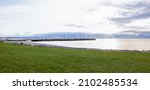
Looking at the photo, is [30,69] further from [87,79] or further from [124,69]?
[124,69]

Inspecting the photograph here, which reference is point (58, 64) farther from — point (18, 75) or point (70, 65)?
point (18, 75)

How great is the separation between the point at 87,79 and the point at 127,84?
5.02ft

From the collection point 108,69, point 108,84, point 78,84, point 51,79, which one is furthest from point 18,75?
point 108,69

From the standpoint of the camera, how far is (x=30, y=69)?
15.0 metres

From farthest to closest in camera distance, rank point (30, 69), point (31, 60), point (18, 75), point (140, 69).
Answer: point (31, 60) → point (140, 69) → point (30, 69) → point (18, 75)

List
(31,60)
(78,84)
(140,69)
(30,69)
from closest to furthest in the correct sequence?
(78,84) < (30,69) < (140,69) < (31,60)

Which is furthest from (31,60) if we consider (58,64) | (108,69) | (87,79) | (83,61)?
(87,79)

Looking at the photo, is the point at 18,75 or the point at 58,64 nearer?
the point at 18,75

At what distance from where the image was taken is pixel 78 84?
11.9 m

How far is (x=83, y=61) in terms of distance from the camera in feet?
59.3

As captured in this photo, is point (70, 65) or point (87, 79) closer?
point (87, 79)

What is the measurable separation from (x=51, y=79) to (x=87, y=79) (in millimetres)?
1381

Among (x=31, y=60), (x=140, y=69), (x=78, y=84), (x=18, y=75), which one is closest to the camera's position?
(x=78, y=84)

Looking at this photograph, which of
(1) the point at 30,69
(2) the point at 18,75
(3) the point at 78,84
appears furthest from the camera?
(1) the point at 30,69
